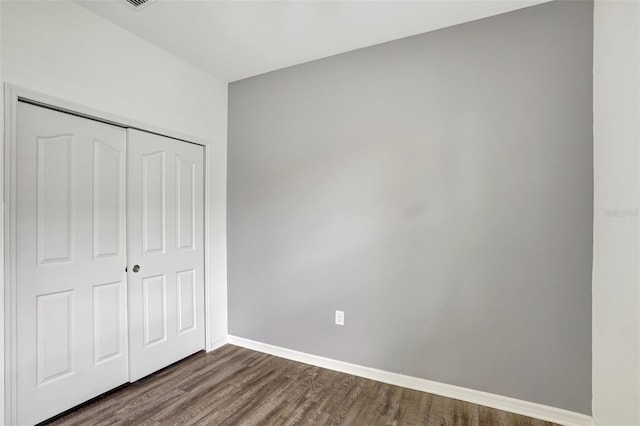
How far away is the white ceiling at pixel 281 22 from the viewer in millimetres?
1969

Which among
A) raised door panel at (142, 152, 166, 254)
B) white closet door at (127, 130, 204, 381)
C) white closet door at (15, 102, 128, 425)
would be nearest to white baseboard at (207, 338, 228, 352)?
white closet door at (127, 130, 204, 381)

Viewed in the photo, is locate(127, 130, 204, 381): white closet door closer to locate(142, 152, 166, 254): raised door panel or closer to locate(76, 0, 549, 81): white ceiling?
locate(142, 152, 166, 254): raised door panel

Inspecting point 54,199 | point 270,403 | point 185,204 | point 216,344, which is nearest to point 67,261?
point 54,199

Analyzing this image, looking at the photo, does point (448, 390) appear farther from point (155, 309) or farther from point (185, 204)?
point (185, 204)

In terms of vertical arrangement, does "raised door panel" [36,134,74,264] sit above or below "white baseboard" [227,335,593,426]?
above

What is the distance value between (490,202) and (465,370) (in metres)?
1.23

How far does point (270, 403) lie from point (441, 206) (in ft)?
6.28

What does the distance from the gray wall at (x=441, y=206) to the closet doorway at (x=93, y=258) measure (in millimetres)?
764

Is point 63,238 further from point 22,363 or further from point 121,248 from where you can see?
point 22,363

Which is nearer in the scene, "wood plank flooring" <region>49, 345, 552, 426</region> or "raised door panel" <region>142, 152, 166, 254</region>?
"wood plank flooring" <region>49, 345, 552, 426</region>

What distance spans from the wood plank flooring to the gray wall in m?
0.19

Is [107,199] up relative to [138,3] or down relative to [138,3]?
down

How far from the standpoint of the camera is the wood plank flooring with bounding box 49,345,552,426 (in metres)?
1.91

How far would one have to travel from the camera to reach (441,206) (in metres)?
2.19
